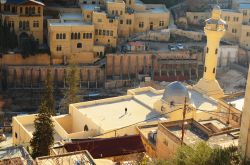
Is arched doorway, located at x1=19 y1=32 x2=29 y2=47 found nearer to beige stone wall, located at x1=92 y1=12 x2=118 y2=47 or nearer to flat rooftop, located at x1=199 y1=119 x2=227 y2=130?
beige stone wall, located at x1=92 y1=12 x2=118 y2=47

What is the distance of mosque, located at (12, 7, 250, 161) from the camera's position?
38.3 metres

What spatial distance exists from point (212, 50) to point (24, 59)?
27.5m

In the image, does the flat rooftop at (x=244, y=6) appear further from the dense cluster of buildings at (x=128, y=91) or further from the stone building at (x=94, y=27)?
the stone building at (x=94, y=27)

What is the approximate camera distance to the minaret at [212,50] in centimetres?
4544

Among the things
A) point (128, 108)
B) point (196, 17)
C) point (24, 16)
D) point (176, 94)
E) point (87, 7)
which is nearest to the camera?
point (176, 94)

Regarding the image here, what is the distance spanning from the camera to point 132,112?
41.1 m

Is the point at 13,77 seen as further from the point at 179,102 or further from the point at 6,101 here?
the point at 179,102

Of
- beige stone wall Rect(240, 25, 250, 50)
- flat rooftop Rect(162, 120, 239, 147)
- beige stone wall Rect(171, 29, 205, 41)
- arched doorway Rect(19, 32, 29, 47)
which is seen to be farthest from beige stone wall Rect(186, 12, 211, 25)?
flat rooftop Rect(162, 120, 239, 147)

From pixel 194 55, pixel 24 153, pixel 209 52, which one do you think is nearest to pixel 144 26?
pixel 194 55

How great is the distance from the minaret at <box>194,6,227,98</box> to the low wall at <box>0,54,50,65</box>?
80.6 ft

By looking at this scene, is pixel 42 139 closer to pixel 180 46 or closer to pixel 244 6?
pixel 180 46

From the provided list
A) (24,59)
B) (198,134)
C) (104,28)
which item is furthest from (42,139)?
(104,28)

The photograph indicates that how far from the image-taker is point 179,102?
131 ft

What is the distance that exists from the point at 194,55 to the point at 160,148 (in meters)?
38.2
